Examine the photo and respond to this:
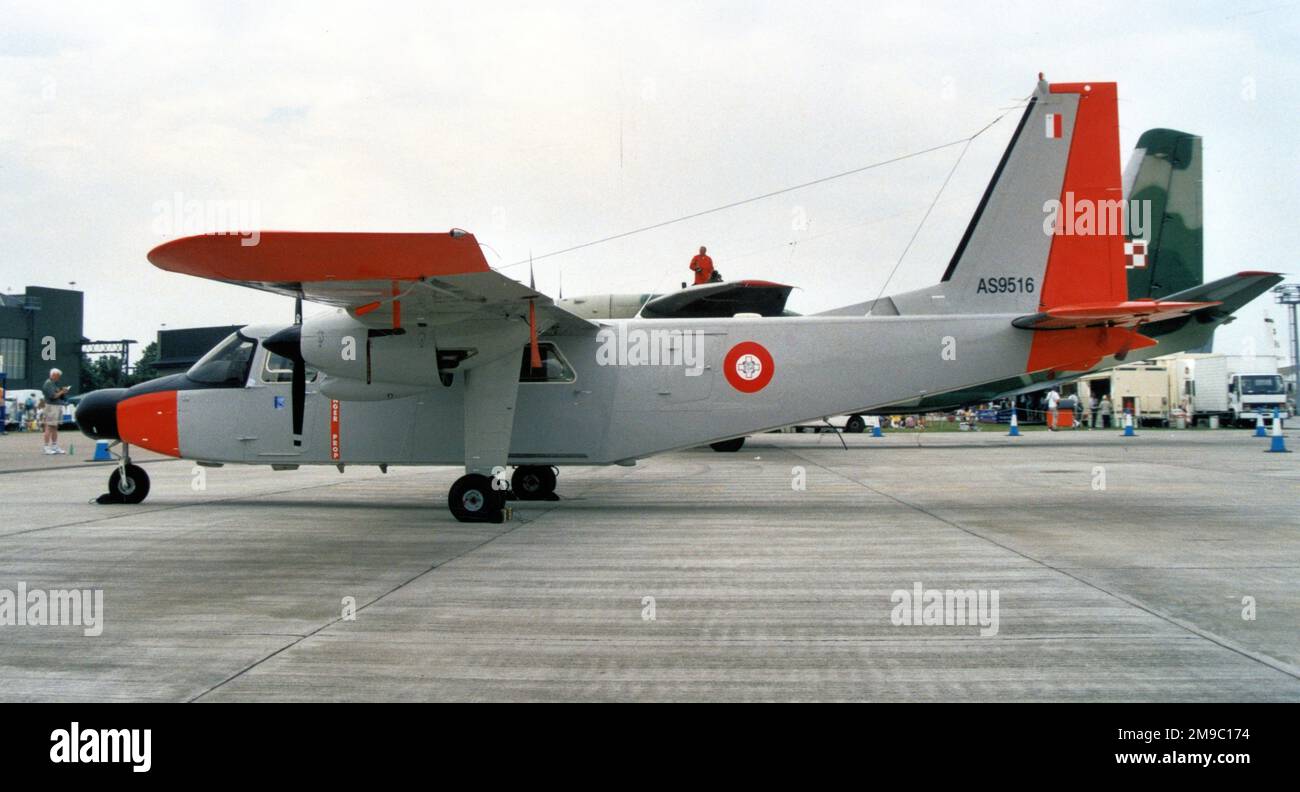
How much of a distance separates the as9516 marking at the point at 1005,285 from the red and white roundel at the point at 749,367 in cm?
277

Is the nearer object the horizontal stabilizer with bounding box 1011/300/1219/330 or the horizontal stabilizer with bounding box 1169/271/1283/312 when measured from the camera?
the horizontal stabilizer with bounding box 1011/300/1219/330

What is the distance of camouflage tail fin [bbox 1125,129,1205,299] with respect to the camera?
70.0 feet

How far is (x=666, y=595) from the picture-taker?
6.10m

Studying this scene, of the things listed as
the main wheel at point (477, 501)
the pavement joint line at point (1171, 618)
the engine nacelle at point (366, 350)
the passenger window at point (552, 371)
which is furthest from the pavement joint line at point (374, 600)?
the pavement joint line at point (1171, 618)

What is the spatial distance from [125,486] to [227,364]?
2093mm

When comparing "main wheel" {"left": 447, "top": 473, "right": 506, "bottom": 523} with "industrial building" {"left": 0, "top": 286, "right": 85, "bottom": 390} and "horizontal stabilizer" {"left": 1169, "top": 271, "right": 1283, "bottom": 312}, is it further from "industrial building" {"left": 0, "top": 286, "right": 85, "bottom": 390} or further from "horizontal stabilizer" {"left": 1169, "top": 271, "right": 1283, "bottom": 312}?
"industrial building" {"left": 0, "top": 286, "right": 85, "bottom": 390}

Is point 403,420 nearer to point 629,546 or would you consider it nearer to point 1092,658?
point 629,546

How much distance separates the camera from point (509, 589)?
630cm

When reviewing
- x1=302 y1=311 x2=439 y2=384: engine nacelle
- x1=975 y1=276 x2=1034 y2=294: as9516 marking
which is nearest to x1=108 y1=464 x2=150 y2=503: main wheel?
x1=302 y1=311 x2=439 y2=384: engine nacelle

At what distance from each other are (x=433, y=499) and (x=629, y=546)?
4910 mm

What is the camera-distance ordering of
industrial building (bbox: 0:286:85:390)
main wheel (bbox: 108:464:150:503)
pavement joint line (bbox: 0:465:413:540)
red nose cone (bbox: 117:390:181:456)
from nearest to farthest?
pavement joint line (bbox: 0:465:413:540) → red nose cone (bbox: 117:390:181:456) → main wheel (bbox: 108:464:150:503) → industrial building (bbox: 0:286:85:390)

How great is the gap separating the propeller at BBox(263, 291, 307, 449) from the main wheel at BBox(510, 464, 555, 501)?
3.03 m

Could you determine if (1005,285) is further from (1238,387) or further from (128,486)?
(1238,387)
